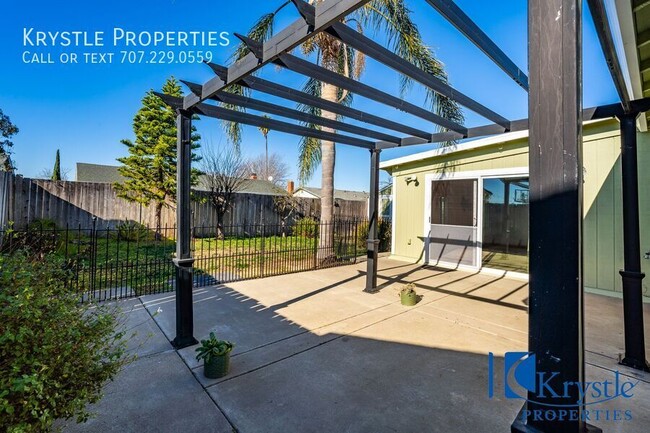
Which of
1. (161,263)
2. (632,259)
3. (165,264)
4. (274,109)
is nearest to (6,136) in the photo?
(161,263)

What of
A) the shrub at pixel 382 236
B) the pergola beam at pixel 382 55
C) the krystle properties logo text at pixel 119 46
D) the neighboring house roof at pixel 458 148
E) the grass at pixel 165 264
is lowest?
the grass at pixel 165 264

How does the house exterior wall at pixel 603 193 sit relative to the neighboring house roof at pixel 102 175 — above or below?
below

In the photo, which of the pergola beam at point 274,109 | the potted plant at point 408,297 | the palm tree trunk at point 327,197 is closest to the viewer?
the pergola beam at point 274,109

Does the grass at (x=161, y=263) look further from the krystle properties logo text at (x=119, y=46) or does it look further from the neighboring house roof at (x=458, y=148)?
the krystle properties logo text at (x=119, y=46)

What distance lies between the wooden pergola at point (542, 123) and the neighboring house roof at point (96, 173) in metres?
20.4

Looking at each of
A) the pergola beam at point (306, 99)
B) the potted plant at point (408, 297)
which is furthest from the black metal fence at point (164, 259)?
the pergola beam at point (306, 99)

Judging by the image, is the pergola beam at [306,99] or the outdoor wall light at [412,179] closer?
the pergola beam at [306,99]

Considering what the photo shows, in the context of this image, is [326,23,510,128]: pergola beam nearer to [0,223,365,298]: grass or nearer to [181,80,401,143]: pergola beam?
[181,80,401,143]: pergola beam

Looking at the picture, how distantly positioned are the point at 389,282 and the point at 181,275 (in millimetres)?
3903

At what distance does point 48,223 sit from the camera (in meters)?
7.76

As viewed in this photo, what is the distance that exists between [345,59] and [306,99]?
5.29 metres

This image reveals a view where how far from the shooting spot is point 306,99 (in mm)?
2979

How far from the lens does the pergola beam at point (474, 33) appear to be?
1.73 meters

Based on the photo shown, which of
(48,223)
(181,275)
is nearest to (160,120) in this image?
(48,223)
